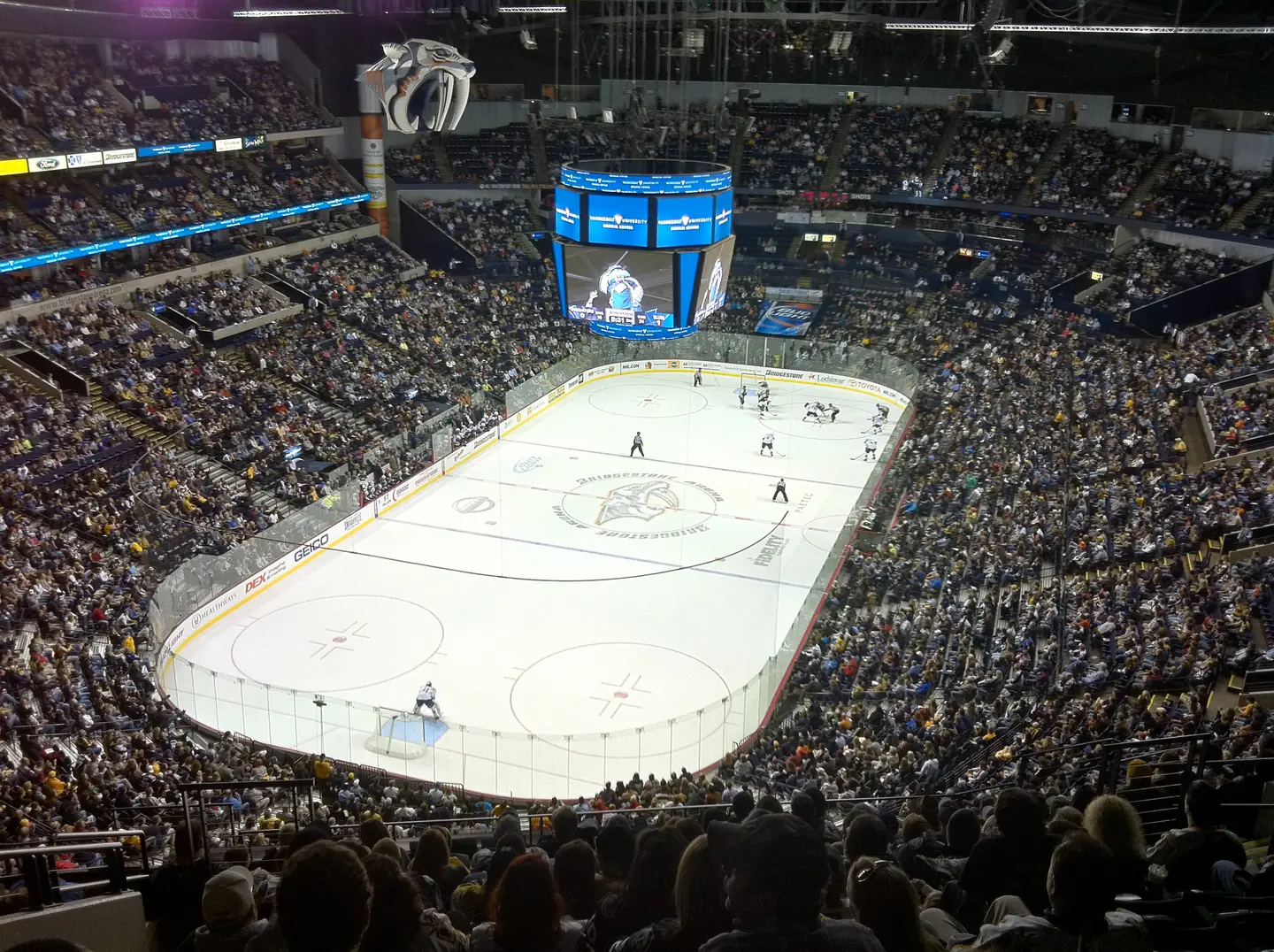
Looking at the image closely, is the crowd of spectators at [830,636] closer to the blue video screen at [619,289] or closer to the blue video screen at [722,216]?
the blue video screen at [619,289]

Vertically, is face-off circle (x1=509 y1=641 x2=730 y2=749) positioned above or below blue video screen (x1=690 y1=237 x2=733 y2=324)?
below

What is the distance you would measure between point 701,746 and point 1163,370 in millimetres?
20468

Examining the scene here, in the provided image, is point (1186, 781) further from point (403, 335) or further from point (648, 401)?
point (403, 335)

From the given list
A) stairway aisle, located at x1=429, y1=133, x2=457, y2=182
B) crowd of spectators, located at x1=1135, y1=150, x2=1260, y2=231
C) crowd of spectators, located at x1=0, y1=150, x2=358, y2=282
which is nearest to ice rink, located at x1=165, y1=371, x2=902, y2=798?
crowd of spectators, located at x1=0, y1=150, x2=358, y2=282

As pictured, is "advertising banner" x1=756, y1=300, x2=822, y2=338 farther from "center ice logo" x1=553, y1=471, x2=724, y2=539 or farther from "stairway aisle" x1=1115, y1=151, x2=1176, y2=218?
"center ice logo" x1=553, y1=471, x2=724, y2=539

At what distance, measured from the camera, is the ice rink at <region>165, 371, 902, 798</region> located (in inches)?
655

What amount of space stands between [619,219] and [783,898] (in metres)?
20.1

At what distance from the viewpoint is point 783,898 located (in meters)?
3.04

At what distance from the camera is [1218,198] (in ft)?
124

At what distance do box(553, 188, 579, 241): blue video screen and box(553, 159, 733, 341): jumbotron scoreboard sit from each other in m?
0.02

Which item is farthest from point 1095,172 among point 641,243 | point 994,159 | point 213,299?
point 213,299

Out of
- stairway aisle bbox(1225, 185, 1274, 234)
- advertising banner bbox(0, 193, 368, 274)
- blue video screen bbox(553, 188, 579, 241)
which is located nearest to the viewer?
blue video screen bbox(553, 188, 579, 241)

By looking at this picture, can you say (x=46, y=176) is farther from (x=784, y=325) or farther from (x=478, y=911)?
(x=478, y=911)

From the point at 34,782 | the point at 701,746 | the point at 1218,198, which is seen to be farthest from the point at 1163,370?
the point at 34,782
